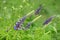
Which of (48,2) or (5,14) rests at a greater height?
(48,2)

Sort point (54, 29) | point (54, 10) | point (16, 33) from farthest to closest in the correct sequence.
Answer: point (54, 10) → point (54, 29) → point (16, 33)

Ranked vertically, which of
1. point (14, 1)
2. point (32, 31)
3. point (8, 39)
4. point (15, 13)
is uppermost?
point (14, 1)

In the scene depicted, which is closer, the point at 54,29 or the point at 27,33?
the point at 27,33

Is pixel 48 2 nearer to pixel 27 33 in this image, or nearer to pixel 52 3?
pixel 52 3

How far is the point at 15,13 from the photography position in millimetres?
3328

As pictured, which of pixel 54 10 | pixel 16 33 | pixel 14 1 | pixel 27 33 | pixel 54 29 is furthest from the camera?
pixel 54 10

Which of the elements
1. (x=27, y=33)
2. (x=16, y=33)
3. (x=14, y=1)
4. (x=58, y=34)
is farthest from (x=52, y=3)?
(x=16, y=33)

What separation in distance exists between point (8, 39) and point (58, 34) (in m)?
0.96

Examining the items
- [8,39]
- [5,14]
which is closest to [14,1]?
[5,14]

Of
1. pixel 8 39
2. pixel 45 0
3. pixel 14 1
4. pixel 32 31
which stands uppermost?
pixel 45 0

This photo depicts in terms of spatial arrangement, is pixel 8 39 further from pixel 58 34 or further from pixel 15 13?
pixel 58 34

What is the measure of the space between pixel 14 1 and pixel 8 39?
1495 mm

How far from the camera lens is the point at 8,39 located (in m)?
2.92

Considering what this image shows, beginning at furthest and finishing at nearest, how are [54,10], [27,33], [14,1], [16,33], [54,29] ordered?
[54,10], [14,1], [54,29], [27,33], [16,33]
